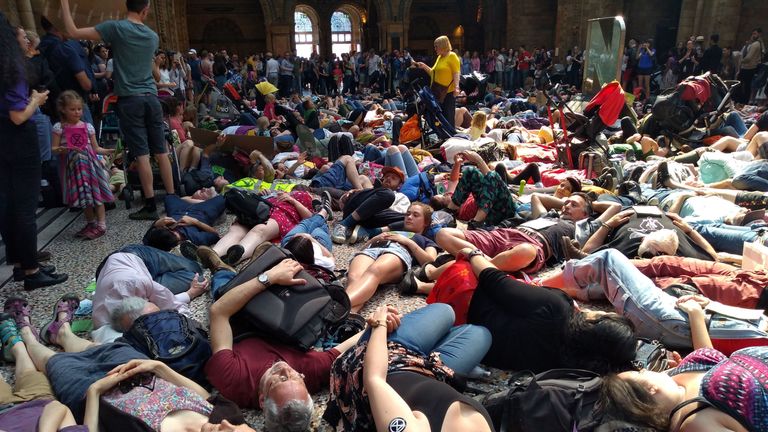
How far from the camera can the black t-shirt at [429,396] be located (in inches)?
76.8

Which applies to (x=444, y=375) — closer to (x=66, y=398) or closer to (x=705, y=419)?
(x=705, y=419)

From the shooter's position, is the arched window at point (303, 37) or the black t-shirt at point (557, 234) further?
the arched window at point (303, 37)

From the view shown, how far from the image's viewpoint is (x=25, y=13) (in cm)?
719

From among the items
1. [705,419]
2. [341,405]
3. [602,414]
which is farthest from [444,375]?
[705,419]

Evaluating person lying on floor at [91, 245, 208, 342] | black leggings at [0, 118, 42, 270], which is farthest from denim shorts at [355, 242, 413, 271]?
black leggings at [0, 118, 42, 270]

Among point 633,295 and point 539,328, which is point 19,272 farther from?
point 633,295

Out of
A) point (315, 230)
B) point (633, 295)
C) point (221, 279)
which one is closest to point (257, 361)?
point (221, 279)

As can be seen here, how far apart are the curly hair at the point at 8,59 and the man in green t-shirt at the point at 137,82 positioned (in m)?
1.20

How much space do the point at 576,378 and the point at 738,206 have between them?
11.0ft

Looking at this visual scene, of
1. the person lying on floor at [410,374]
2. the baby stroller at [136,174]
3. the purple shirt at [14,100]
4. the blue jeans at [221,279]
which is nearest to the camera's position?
the person lying on floor at [410,374]

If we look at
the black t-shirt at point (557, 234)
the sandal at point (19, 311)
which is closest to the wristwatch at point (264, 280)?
the sandal at point (19, 311)

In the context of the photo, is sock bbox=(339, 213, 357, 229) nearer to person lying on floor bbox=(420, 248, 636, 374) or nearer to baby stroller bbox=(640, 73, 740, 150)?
person lying on floor bbox=(420, 248, 636, 374)

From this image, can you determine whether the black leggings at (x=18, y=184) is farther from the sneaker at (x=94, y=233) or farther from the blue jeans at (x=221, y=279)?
the blue jeans at (x=221, y=279)

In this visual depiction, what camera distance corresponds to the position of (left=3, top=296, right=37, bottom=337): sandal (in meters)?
3.21
